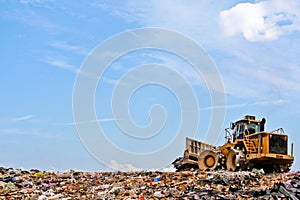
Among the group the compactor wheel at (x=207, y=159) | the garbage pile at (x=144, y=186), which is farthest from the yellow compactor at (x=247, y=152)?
the garbage pile at (x=144, y=186)

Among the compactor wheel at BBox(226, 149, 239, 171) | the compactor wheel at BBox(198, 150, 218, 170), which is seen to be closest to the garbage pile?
the compactor wheel at BBox(226, 149, 239, 171)

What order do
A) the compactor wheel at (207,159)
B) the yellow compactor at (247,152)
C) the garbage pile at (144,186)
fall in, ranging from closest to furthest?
the garbage pile at (144,186)
the yellow compactor at (247,152)
the compactor wheel at (207,159)

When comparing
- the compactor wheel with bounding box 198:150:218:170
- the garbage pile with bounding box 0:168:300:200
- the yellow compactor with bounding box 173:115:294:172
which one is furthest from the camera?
the compactor wheel with bounding box 198:150:218:170

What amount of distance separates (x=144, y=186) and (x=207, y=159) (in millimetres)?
6350

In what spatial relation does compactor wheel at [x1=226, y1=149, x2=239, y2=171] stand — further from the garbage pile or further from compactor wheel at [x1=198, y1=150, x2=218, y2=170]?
the garbage pile

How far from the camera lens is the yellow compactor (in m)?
15.6

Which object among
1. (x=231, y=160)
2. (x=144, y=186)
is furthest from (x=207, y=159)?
(x=144, y=186)

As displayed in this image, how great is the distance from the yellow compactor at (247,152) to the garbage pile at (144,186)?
3.53 m

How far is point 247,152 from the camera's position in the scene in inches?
632

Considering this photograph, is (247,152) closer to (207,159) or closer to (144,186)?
(207,159)

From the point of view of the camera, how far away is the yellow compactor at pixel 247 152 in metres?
15.6

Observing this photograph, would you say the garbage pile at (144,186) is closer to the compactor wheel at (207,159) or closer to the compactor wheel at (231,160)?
the compactor wheel at (231,160)

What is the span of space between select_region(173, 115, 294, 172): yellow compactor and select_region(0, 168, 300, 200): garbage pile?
3.53 m

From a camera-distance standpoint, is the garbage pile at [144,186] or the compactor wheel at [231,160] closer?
the garbage pile at [144,186]
